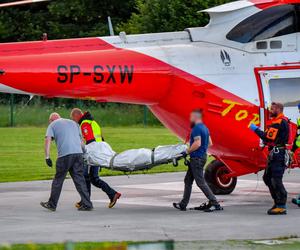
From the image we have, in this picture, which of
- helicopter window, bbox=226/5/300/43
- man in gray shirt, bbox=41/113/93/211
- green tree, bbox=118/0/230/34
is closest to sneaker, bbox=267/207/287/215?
man in gray shirt, bbox=41/113/93/211

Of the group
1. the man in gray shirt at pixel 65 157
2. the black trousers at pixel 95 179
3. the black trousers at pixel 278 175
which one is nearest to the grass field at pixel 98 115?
the black trousers at pixel 95 179

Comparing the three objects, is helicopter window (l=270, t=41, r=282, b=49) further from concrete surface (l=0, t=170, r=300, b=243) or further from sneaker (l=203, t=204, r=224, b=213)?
sneaker (l=203, t=204, r=224, b=213)

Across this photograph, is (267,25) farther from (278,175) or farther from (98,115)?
(98,115)

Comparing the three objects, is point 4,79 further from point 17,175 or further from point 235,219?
point 17,175

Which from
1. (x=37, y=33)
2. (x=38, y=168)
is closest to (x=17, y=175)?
(x=38, y=168)

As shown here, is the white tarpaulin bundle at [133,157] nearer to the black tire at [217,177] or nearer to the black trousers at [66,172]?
the black trousers at [66,172]

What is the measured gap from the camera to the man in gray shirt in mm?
16531

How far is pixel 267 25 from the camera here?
58.7ft

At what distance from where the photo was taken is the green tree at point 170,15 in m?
45.0

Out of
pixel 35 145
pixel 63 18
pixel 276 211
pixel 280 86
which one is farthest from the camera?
pixel 63 18

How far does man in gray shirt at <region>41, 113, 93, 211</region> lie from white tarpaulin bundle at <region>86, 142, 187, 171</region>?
1.04 ft

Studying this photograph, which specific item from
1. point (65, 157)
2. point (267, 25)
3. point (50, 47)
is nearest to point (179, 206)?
point (65, 157)

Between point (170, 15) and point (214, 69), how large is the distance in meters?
28.3

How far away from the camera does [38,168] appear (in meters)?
25.3
